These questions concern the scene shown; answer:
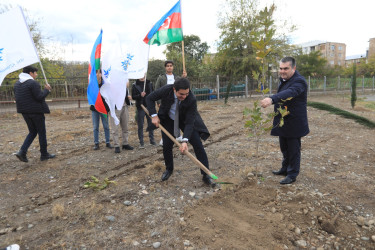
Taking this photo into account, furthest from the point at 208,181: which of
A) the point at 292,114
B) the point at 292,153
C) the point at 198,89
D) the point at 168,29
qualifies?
the point at 198,89

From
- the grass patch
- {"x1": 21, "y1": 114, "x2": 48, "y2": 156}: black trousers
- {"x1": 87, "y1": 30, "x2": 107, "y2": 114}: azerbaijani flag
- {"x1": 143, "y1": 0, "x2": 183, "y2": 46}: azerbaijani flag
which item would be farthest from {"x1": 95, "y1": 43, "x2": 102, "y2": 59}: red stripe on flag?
the grass patch

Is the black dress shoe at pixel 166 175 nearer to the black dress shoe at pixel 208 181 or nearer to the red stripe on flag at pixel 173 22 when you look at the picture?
the black dress shoe at pixel 208 181

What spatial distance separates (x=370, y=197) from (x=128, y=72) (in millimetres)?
4333

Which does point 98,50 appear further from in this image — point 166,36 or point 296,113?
point 296,113

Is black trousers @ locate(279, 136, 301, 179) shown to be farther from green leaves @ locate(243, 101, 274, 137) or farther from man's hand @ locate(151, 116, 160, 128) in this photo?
man's hand @ locate(151, 116, 160, 128)

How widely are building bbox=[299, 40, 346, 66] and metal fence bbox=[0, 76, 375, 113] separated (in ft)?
180

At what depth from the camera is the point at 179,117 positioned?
3658 mm

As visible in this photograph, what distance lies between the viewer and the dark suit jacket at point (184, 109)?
11.4 ft

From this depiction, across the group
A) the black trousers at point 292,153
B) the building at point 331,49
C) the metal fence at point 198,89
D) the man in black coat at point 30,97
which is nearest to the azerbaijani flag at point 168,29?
the man in black coat at point 30,97

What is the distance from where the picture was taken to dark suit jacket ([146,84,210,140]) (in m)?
3.48

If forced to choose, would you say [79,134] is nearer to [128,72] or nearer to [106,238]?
[128,72]

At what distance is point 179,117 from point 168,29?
2416 millimetres

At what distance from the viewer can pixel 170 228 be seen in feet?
9.05

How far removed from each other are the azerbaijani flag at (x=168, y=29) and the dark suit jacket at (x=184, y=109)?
1854 millimetres
